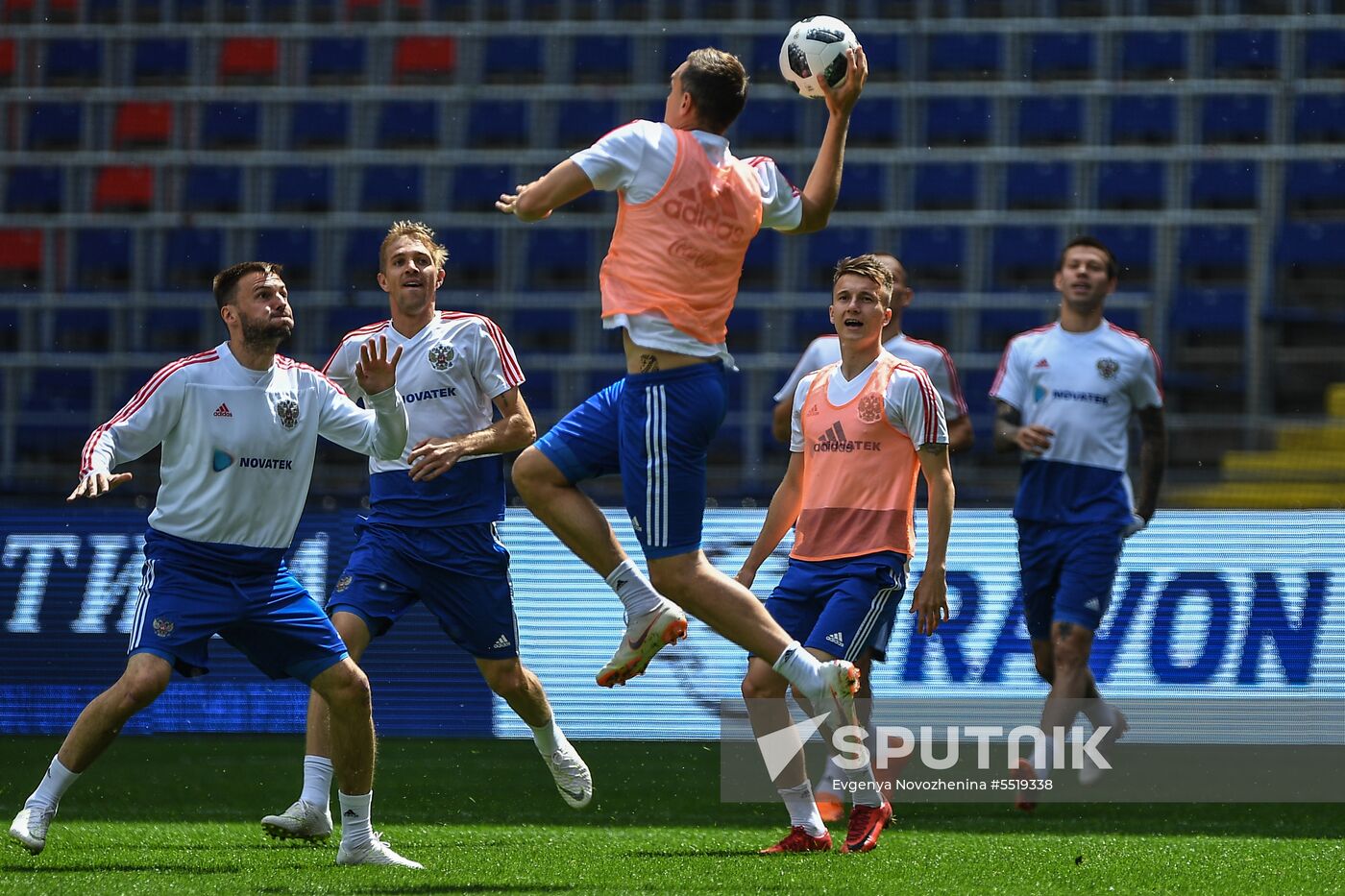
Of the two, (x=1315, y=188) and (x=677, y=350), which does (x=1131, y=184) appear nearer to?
(x=1315, y=188)

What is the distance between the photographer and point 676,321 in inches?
185

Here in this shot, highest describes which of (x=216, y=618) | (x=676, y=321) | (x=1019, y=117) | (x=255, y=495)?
(x=1019, y=117)

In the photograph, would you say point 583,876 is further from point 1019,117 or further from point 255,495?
point 1019,117

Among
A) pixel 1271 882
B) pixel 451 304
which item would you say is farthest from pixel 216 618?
pixel 451 304

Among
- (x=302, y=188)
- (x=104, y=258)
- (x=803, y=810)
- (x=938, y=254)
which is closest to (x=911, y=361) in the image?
(x=803, y=810)

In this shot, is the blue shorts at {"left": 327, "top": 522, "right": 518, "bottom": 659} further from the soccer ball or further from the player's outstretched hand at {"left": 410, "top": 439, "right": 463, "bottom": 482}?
the soccer ball

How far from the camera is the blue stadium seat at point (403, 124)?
48.5ft

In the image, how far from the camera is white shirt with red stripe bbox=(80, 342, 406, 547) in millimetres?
4973

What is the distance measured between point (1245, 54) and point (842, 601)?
10.9 meters

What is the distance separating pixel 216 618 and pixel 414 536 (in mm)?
1100

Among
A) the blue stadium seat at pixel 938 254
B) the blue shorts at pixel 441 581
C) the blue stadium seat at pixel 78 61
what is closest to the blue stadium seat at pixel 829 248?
the blue stadium seat at pixel 938 254

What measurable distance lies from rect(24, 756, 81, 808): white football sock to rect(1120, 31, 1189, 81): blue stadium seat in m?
11.8

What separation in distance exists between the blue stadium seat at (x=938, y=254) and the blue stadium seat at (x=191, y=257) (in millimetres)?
5565

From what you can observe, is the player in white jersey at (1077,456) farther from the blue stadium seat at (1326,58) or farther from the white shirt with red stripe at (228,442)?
the blue stadium seat at (1326,58)
